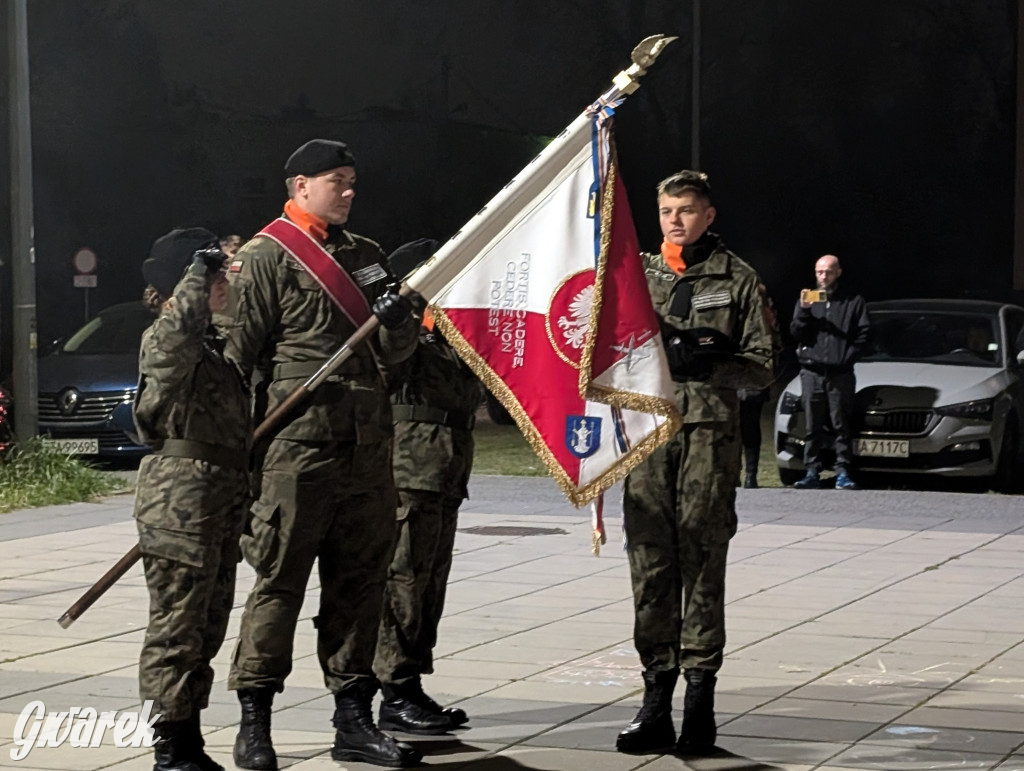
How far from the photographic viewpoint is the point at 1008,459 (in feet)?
51.4

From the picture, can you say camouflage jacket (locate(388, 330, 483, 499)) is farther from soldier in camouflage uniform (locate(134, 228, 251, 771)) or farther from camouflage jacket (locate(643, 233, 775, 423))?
soldier in camouflage uniform (locate(134, 228, 251, 771))

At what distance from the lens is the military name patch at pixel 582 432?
263 inches

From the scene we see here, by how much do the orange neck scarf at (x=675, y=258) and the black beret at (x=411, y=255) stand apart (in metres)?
1.11

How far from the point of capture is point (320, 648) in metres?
6.78

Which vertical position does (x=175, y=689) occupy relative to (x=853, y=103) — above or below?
below

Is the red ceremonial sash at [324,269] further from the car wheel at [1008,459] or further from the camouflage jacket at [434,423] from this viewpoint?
the car wheel at [1008,459]

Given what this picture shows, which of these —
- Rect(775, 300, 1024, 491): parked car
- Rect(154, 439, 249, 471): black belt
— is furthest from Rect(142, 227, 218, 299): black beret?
Rect(775, 300, 1024, 491): parked car

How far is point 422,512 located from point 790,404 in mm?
9098

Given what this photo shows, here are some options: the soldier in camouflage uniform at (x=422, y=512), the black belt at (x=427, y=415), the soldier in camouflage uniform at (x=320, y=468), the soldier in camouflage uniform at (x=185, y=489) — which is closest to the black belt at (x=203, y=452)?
the soldier in camouflage uniform at (x=185, y=489)

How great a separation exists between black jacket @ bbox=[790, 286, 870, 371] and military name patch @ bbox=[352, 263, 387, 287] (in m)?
9.19

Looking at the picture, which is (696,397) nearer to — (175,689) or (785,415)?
(175,689)

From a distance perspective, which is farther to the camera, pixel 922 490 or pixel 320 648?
pixel 922 490

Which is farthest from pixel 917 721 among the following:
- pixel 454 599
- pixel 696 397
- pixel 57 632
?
pixel 57 632

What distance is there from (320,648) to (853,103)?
133ft
